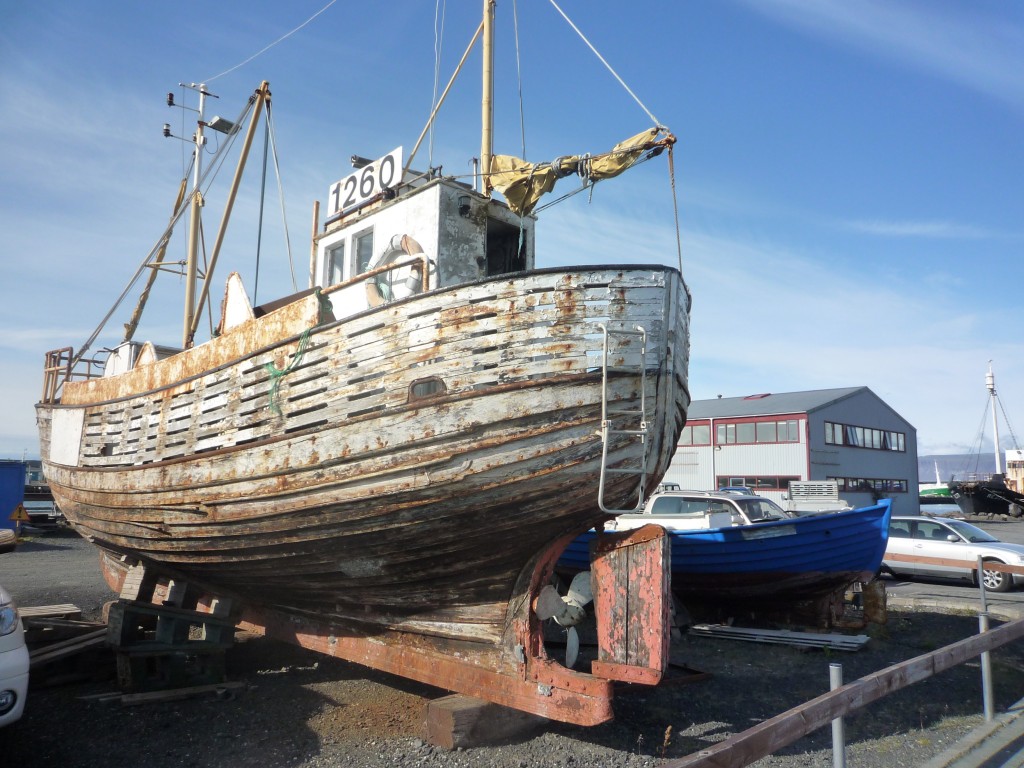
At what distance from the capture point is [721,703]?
20.7 feet

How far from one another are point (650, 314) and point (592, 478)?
4.06ft

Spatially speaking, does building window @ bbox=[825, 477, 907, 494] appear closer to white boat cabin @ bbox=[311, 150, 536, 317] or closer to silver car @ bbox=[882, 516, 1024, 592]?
silver car @ bbox=[882, 516, 1024, 592]

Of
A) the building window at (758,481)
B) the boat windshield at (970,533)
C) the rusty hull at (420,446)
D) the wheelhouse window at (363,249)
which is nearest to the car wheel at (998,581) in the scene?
the boat windshield at (970,533)

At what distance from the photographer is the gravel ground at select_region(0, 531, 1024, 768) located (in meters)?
4.89

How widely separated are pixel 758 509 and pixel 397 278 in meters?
7.81

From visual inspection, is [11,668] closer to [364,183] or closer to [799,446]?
[364,183]

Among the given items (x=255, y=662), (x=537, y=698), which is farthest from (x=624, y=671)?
(x=255, y=662)

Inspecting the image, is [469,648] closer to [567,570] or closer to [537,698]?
[537,698]

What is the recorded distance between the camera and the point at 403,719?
5.67 metres

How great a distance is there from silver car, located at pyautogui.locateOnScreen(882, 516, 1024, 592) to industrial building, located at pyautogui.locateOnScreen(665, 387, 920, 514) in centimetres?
1403

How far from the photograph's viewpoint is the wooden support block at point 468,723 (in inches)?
195

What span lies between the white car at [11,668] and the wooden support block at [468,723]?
8.63ft

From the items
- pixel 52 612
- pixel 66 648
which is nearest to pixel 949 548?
pixel 66 648

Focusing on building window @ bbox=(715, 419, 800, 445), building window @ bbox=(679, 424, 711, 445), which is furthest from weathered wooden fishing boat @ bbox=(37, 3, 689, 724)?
building window @ bbox=(679, 424, 711, 445)
